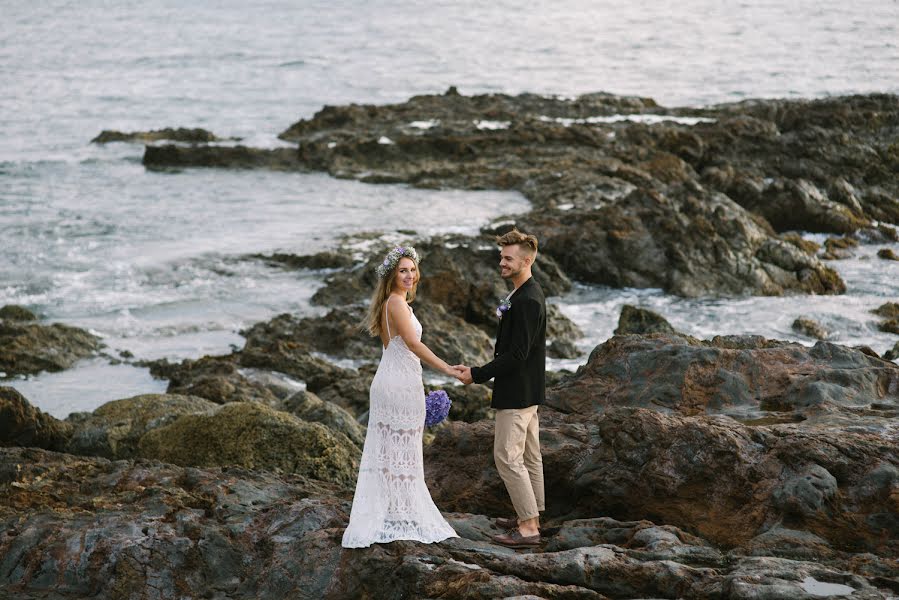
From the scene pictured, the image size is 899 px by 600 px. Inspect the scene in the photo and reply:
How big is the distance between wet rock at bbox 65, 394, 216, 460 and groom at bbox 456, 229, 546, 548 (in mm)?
5442

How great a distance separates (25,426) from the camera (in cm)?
1288

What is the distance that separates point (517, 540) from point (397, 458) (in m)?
1.05

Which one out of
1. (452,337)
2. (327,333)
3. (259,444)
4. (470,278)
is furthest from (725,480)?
(470,278)

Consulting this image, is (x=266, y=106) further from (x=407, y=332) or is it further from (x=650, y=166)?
(x=407, y=332)

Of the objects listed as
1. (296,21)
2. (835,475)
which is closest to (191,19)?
(296,21)

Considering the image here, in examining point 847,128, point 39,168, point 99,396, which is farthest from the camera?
point 39,168

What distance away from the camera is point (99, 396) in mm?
17938

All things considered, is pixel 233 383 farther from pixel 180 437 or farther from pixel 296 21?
pixel 296 21

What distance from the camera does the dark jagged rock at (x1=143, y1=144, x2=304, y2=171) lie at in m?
38.1

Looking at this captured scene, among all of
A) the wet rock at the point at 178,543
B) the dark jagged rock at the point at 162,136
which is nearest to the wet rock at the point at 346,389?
the wet rock at the point at 178,543

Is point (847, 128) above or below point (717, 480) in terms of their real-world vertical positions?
below

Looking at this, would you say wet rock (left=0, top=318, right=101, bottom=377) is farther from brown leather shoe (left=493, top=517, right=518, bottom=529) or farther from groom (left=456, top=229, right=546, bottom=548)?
groom (left=456, top=229, right=546, bottom=548)

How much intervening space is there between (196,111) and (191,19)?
44.4 meters

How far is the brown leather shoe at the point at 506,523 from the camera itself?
793 centimetres
